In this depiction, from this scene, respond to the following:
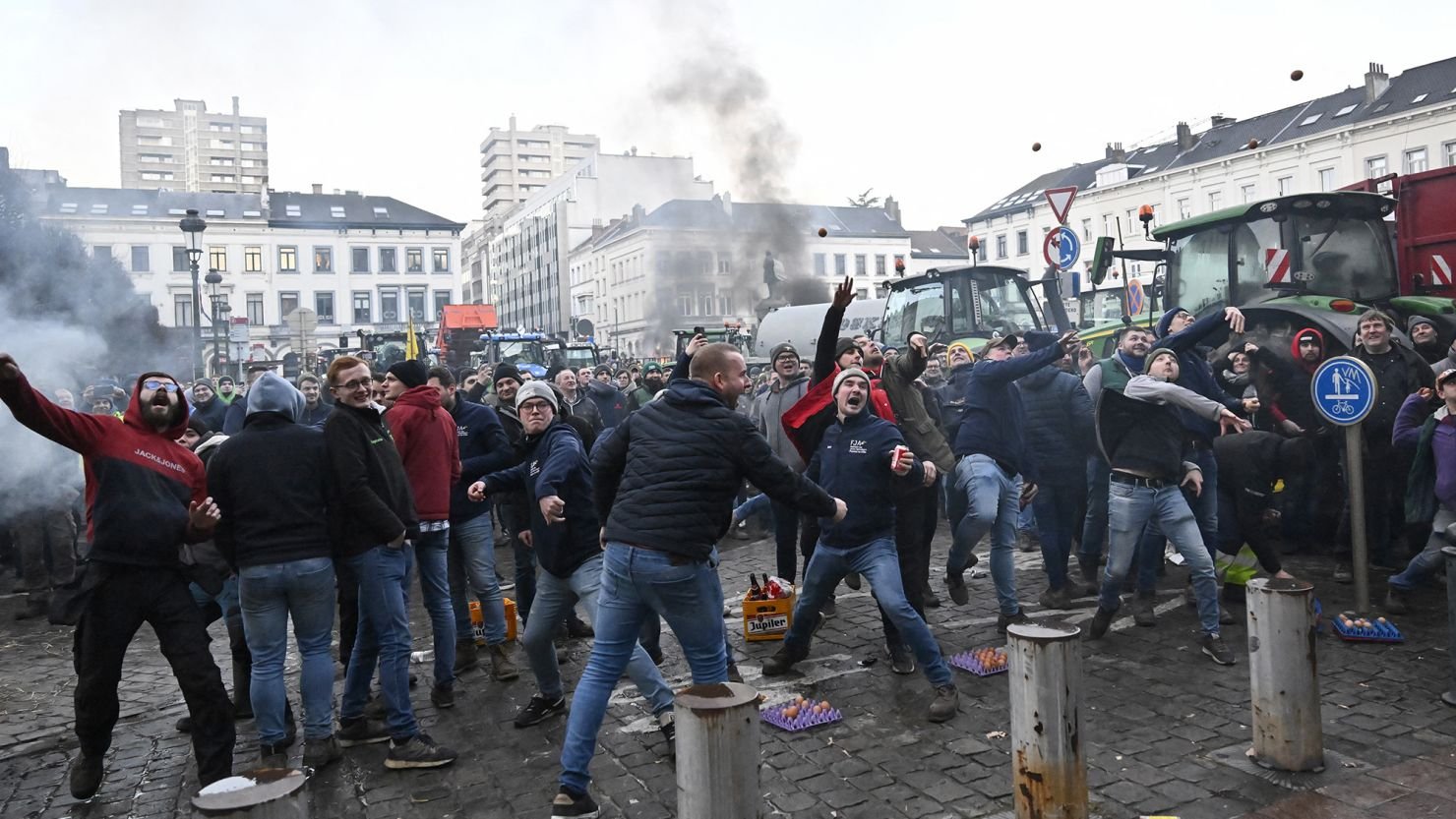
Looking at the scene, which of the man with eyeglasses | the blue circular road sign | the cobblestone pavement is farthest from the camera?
the blue circular road sign

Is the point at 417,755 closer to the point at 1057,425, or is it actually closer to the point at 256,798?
the point at 256,798

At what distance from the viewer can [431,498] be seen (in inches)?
239

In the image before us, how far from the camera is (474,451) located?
6906 mm

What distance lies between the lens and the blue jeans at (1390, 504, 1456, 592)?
6.75 metres

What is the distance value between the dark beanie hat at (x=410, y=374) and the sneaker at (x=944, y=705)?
3553 mm

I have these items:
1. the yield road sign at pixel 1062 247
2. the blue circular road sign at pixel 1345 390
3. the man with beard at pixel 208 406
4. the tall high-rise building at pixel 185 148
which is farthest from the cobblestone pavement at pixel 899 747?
the tall high-rise building at pixel 185 148

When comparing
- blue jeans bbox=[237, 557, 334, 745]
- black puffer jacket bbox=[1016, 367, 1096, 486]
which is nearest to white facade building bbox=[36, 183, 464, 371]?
black puffer jacket bbox=[1016, 367, 1096, 486]

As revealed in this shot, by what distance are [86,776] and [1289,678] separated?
5.67 metres

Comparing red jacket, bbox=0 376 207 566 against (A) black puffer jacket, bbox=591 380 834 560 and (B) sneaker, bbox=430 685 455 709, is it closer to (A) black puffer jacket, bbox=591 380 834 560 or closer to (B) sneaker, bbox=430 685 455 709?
(B) sneaker, bbox=430 685 455 709

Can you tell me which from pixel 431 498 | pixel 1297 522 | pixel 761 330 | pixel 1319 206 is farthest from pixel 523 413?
pixel 761 330

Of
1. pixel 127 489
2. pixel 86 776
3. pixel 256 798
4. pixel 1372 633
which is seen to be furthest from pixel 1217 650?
pixel 86 776

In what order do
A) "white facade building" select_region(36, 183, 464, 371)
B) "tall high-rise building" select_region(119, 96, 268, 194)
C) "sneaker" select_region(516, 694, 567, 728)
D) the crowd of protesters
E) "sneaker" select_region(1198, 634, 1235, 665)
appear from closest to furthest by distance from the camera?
1. the crowd of protesters
2. "sneaker" select_region(516, 694, 567, 728)
3. "sneaker" select_region(1198, 634, 1235, 665)
4. "white facade building" select_region(36, 183, 464, 371)
5. "tall high-rise building" select_region(119, 96, 268, 194)

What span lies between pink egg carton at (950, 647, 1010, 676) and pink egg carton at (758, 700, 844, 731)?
1.08m

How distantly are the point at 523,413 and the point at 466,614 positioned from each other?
1.92 metres
